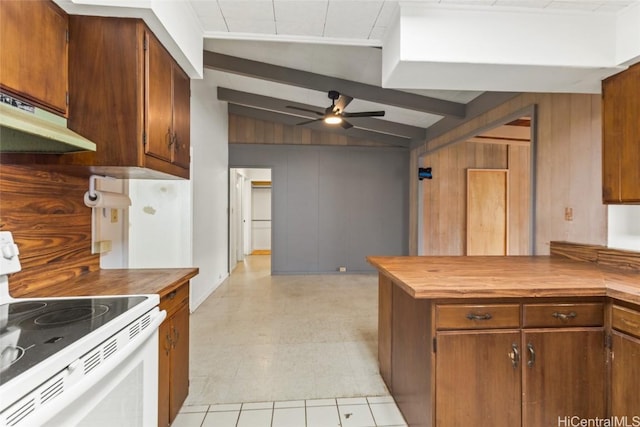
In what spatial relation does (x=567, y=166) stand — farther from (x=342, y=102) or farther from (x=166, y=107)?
(x=166, y=107)

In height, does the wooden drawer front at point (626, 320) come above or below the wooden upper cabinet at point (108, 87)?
below

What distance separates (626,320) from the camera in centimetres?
134

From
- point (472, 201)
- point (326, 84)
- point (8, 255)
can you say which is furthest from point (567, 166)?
point (8, 255)

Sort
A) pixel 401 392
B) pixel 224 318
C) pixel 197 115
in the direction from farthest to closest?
pixel 197 115, pixel 224 318, pixel 401 392

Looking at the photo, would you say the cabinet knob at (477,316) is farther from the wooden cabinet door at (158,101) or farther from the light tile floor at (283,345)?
the wooden cabinet door at (158,101)

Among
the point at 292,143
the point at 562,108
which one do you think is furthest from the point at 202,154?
the point at 562,108

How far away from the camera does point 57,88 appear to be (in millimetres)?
1349

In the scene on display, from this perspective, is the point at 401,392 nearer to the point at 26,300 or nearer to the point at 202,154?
the point at 26,300

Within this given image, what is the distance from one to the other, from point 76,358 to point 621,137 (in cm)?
265

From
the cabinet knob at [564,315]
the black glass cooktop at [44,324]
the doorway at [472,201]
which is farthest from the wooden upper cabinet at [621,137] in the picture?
the doorway at [472,201]

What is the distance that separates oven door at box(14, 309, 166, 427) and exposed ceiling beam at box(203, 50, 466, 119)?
317 centimetres

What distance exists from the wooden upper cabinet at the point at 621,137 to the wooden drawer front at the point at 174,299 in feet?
8.32

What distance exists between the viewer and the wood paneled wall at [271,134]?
5680 mm

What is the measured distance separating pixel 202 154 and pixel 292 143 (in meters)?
2.11
